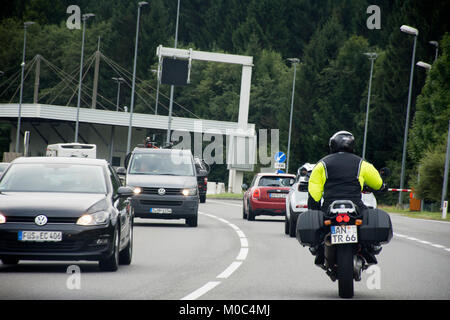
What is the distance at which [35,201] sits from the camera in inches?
503

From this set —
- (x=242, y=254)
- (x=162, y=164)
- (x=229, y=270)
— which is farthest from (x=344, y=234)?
(x=162, y=164)

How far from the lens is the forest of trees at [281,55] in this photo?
247ft

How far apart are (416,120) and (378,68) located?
72.5 feet

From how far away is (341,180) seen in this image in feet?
35.7

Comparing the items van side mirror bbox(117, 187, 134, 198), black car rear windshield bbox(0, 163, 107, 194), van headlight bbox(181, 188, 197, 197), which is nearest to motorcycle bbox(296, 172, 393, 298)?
van side mirror bbox(117, 187, 134, 198)

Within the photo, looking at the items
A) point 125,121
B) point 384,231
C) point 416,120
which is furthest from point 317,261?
point 125,121

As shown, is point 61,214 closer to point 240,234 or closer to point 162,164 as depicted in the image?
point 240,234

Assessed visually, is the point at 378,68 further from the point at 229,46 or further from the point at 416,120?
the point at 229,46

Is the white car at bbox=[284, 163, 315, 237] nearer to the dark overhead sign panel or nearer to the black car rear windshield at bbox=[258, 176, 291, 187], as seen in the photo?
the black car rear windshield at bbox=[258, 176, 291, 187]

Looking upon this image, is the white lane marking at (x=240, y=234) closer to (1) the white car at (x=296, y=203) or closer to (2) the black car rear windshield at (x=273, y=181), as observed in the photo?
(1) the white car at (x=296, y=203)

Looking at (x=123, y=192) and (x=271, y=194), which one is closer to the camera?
(x=123, y=192)

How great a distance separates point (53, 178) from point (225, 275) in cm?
277

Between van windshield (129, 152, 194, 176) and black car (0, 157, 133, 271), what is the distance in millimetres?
11577

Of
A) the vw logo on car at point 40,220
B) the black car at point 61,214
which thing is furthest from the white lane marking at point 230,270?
the vw logo on car at point 40,220
